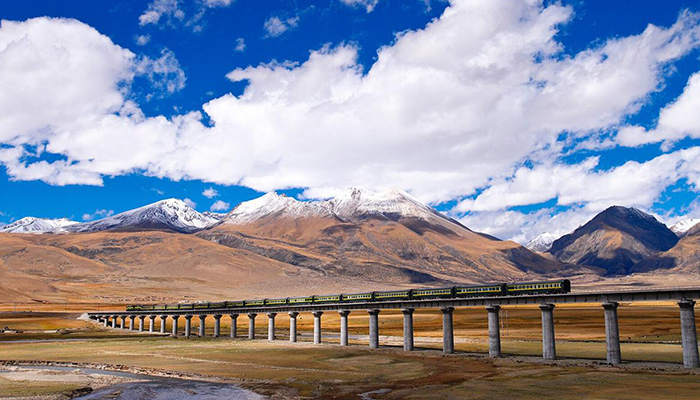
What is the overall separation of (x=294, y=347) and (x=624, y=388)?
5345 cm

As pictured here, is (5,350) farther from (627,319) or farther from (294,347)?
(627,319)

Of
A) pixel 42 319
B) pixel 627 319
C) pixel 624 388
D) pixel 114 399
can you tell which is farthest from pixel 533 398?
pixel 42 319

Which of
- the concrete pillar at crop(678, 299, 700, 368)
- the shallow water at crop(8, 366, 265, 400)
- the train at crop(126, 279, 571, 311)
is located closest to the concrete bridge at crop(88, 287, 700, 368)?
the concrete pillar at crop(678, 299, 700, 368)

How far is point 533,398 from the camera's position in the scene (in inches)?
1693

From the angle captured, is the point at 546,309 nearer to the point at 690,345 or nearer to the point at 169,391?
the point at 690,345

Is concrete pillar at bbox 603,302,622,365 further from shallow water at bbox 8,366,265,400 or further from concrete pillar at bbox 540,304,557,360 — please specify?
shallow water at bbox 8,366,265,400

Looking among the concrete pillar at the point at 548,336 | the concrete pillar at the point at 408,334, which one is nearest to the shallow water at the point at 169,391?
the concrete pillar at the point at 548,336

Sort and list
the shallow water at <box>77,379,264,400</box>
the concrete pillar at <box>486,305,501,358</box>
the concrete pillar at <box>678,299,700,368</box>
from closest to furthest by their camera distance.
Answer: the shallow water at <box>77,379,264,400</box>, the concrete pillar at <box>678,299,700,368</box>, the concrete pillar at <box>486,305,501,358</box>

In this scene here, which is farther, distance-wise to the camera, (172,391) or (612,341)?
(612,341)

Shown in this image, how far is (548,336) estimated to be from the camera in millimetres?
66375

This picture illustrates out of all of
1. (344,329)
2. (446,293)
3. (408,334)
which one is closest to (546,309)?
(446,293)

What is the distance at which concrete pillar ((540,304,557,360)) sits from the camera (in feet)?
216

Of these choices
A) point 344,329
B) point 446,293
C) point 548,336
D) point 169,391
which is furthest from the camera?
point 344,329

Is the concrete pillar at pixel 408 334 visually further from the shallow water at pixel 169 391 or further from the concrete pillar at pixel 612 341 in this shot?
the shallow water at pixel 169 391
